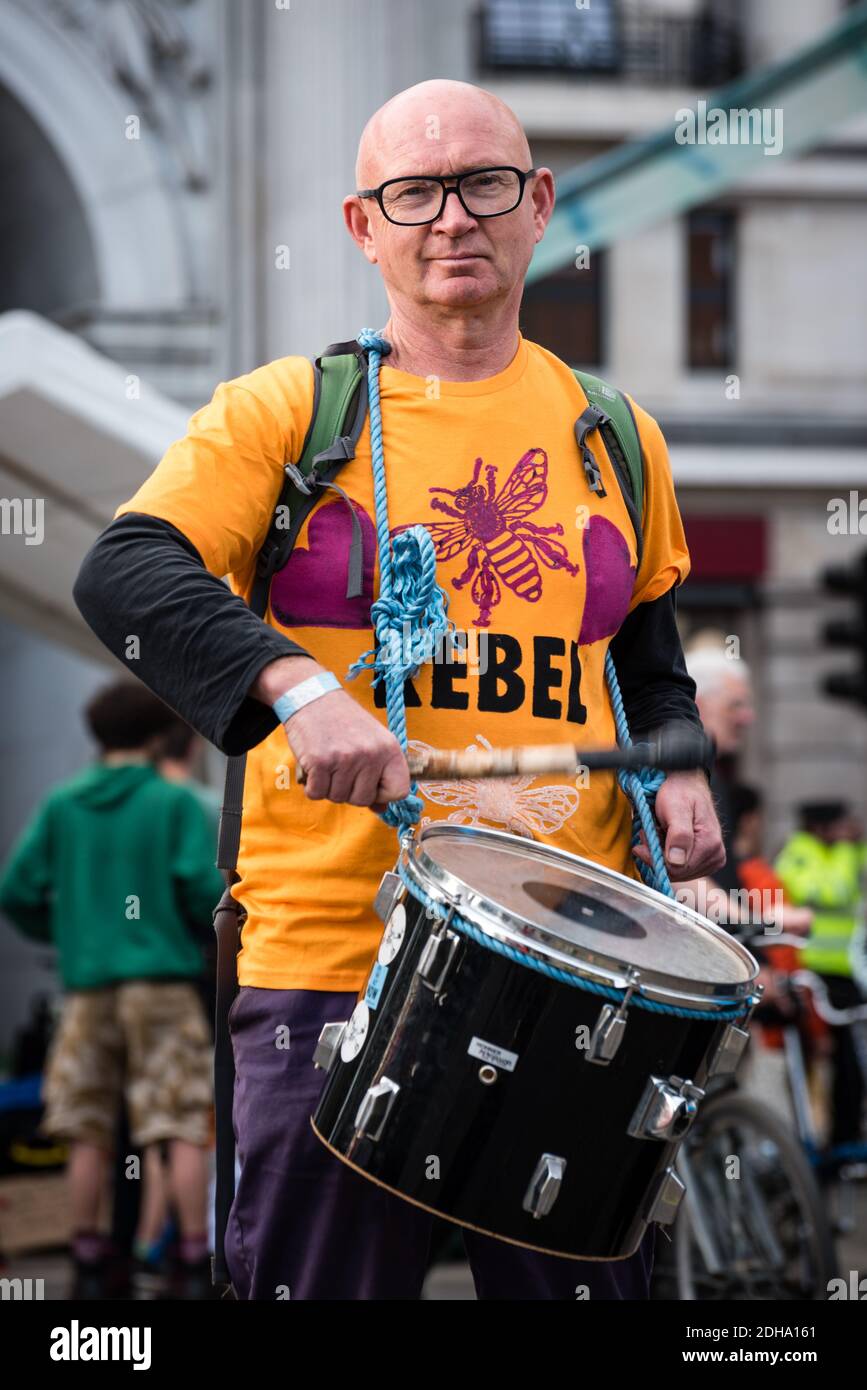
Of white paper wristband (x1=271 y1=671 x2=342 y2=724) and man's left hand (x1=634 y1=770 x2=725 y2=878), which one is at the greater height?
white paper wristband (x1=271 y1=671 x2=342 y2=724)

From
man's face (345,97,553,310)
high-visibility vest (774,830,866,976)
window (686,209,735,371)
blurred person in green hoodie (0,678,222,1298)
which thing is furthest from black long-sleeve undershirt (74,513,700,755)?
window (686,209,735,371)

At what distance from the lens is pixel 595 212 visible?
10.5m

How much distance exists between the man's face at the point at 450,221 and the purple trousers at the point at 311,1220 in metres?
0.91

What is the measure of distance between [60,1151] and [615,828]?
5.25 metres

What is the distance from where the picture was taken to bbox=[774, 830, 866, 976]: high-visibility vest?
32.0ft

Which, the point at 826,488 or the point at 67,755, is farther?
the point at 826,488

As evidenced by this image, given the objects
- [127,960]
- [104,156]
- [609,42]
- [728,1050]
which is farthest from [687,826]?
[609,42]

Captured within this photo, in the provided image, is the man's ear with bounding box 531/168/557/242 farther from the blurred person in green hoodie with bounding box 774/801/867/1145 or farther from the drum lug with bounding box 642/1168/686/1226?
the blurred person in green hoodie with bounding box 774/801/867/1145

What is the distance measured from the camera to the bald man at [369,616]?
2297 millimetres

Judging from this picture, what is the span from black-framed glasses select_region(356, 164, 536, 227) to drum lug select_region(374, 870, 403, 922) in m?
0.83

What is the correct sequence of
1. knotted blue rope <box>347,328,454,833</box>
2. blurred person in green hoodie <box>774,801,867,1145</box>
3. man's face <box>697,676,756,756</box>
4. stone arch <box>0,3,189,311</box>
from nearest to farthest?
knotted blue rope <box>347,328,454,833</box>, man's face <box>697,676,756,756</box>, blurred person in green hoodie <box>774,801,867,1145</box>, stone arch <box>0,3,189,311</box>

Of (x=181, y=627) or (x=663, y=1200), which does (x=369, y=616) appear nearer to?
(x=181, y=627)

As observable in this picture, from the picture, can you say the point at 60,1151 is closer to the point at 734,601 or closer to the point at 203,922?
the point at 203,922

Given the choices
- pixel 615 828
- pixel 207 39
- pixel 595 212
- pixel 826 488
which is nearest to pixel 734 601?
pixel 826 488
